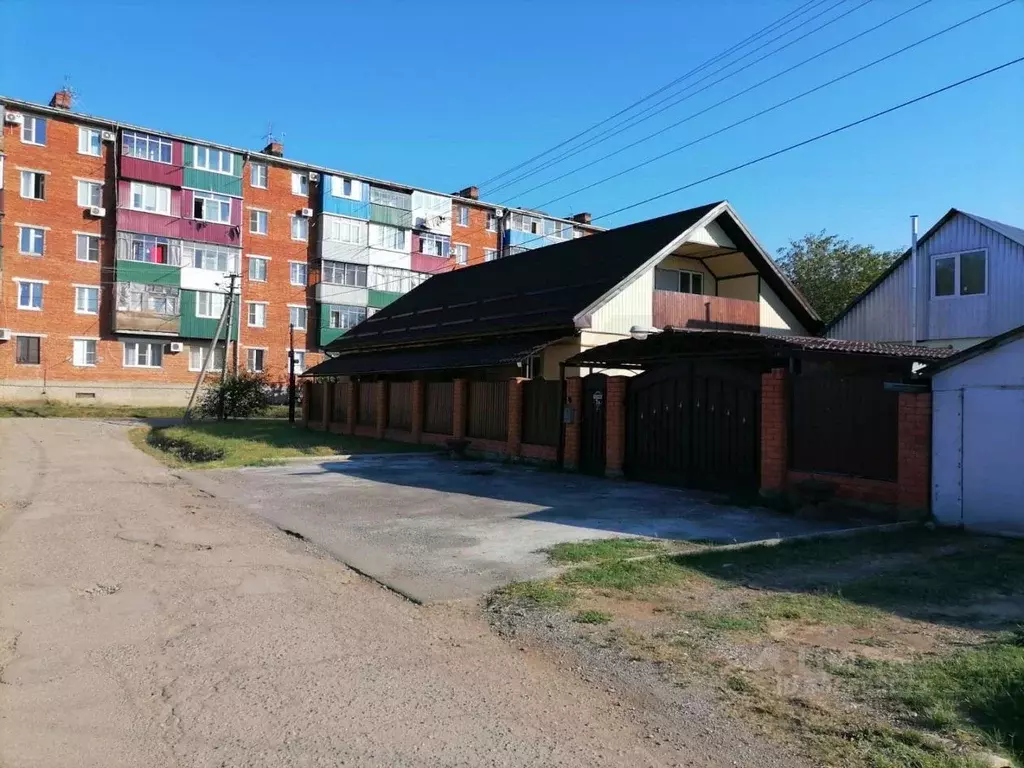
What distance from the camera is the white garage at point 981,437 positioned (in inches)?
324

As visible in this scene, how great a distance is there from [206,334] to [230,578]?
41.6 meters

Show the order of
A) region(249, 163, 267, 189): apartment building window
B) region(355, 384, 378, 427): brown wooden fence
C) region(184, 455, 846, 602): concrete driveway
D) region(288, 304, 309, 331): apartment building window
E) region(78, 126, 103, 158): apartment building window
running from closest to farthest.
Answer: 1. region(184, 455, 846, 602): concrete driveway
2. region(355, 384, 378, 427): brown wooden fence
3. region(78, 126, 103, 158): apartment building window
4. region(249, 163, 267, 189): apartment building window
5. region(288, 304, 309, 331): apartment building window

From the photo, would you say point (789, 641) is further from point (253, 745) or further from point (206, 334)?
point (206, 334)

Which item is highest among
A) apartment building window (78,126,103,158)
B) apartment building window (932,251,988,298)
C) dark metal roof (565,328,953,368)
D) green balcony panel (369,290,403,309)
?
apartment building window (78,126,103,158)

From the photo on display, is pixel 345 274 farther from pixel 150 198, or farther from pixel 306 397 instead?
pixel 306 397

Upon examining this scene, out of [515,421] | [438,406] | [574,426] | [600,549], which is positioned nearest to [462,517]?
A: [600,549]

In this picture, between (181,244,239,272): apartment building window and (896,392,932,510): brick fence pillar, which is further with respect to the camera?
(181,244,239,272): apartment building window

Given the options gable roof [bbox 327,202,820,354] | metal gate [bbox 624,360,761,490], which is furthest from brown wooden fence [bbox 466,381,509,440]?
metal gate [bbox 624,360,761,490]

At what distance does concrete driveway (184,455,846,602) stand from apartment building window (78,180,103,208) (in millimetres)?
33543

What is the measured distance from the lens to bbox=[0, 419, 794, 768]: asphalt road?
339cm

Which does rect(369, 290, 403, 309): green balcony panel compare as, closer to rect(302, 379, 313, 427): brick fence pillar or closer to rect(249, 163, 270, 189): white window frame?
rect(249, 163, 270, 189): white window frame

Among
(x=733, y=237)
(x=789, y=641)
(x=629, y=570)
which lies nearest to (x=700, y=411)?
(x=629, y=570)

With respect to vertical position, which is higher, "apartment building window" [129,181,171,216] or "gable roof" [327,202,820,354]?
"apartment building window" [129,181,171,216]

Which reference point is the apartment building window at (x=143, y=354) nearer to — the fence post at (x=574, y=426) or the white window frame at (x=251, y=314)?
the white window frame at (x=251, y=314)
